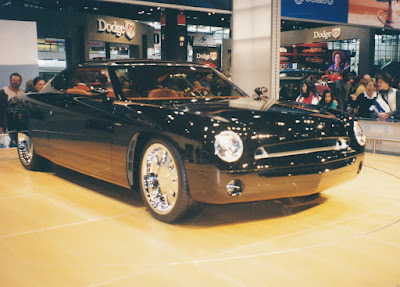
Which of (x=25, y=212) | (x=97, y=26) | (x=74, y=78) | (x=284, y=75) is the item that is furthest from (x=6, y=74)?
(x=97, y=26)

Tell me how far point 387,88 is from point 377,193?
4026mm

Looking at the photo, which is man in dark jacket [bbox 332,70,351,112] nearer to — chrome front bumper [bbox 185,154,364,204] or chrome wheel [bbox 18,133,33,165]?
chrome wheel [bbox 18,133,33,165]

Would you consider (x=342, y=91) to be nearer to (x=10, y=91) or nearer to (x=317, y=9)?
(x=317, y=9)

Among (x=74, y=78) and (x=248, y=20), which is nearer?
(x=74, y=78)

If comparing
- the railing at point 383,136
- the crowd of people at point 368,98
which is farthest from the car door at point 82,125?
the crowd of people at point 368,98

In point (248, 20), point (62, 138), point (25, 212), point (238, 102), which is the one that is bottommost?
point (25, 212)

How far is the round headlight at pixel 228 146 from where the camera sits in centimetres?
341

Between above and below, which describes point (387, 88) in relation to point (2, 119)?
above

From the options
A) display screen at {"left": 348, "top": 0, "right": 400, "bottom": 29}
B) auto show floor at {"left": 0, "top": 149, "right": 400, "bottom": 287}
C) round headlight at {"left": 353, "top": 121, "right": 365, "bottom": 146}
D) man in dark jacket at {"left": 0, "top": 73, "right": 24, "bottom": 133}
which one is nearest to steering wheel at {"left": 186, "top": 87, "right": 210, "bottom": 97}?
auto show floor at {"left": 0, "top": 149, "right": 400, "bottom": 287}

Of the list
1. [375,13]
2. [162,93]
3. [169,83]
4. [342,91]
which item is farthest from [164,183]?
[375,13]

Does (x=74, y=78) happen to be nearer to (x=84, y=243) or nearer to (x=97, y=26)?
(x=84, y=243)

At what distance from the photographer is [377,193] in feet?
16.0

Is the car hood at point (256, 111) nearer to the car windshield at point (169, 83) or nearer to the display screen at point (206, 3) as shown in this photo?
the car windshield at point (169, 83)

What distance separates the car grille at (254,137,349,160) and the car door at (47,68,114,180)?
4.72ft
